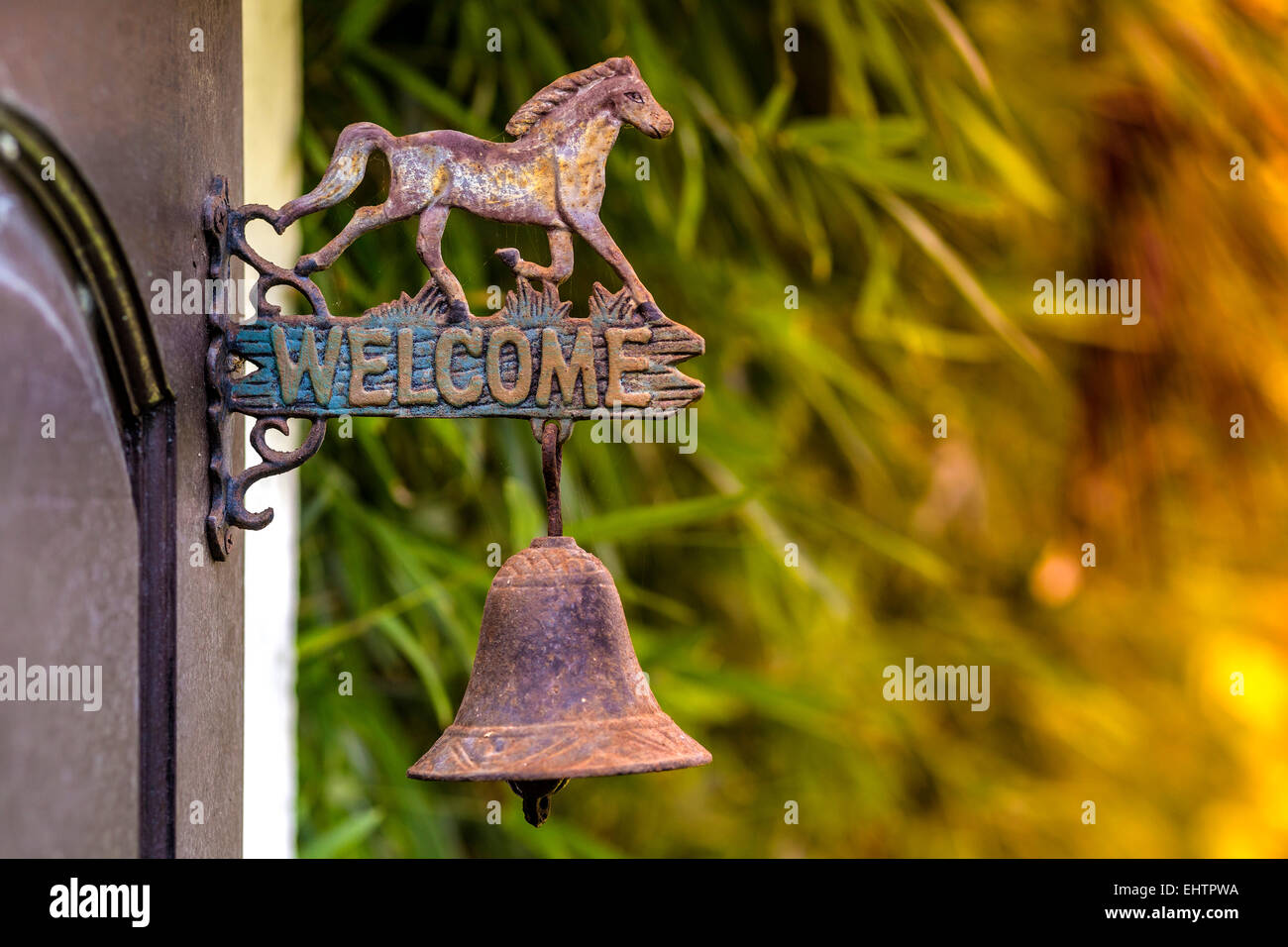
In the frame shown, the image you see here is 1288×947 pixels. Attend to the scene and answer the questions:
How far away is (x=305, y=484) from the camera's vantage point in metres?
1.17

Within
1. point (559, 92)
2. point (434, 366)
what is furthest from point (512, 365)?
point (559, 92)

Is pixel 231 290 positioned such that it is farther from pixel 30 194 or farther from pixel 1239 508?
pixel 1239 508

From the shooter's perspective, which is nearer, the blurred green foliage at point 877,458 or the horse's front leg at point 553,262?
the horse's front leg at point 553,262

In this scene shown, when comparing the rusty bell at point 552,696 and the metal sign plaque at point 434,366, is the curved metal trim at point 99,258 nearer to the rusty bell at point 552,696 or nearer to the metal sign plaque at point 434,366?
the metal sign plaque at point 434,366

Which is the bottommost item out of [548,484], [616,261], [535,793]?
[535,793]

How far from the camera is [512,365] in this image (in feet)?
2.05

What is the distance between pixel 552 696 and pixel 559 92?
0.30 m

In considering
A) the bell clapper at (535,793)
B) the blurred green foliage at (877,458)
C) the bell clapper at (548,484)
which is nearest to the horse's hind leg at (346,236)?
the bell clapper at (548,484)

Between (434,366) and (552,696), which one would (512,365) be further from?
(552,696)

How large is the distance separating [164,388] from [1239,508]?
1451mm

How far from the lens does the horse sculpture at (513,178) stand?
0.64m

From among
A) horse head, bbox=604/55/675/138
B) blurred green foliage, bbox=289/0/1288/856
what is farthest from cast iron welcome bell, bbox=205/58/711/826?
blurred green foliage, bbox=289/0/1288/856

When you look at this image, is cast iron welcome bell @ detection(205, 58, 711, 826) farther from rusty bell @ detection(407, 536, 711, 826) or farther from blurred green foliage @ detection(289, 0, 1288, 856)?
blurred green foliage @ detection(289, 0, 1288, 856)

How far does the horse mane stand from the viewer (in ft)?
2.18
